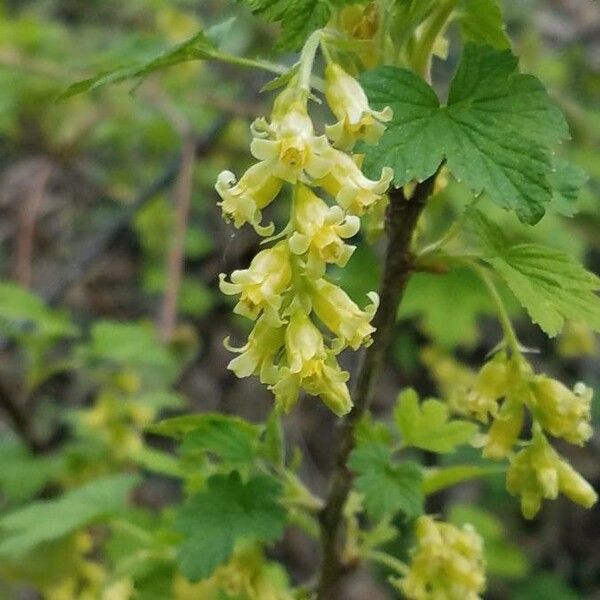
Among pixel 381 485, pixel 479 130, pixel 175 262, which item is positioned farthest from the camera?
pixel 175 262

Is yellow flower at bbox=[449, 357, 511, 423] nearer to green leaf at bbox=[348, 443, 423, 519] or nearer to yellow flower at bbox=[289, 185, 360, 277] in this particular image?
green leaf at bbox=[348, 443, 423, 519]

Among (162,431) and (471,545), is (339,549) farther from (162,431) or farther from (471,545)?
(162,431)

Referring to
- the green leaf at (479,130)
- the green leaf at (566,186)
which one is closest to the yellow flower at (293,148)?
the green leaf at (479,130)

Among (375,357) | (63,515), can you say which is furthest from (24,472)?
(375,357)

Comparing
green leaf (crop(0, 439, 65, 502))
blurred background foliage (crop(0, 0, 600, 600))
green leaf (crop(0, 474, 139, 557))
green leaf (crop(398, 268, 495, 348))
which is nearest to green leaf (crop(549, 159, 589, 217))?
green leaf (crop(0, 474, 139, 557))

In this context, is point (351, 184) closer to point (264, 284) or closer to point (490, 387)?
point (264, 284)
